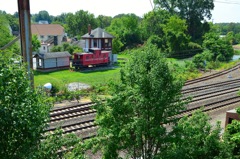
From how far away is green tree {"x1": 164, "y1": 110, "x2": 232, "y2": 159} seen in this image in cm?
757

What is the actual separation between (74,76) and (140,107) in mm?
26512

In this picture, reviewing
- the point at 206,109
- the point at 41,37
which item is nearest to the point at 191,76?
the point at 206,109

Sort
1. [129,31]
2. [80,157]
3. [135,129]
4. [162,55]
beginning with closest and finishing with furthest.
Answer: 1. [80,157]
2. [135,129]
3. [162,55]
4. [129,31]

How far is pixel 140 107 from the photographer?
744 centimetres

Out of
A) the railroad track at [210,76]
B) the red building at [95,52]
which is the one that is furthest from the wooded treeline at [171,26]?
the railroad track at [210,76]

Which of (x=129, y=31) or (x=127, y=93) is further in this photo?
(x=129, y=31)

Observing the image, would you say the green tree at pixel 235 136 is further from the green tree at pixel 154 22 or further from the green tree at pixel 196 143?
the green tree at pixel 154 22

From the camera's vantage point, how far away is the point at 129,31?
66.4 m

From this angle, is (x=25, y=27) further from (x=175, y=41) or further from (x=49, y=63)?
(x=175, y=41)

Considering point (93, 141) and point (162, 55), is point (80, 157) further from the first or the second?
point (162, 55)

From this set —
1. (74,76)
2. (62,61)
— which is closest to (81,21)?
(62,61)

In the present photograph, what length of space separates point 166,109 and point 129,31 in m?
60.1

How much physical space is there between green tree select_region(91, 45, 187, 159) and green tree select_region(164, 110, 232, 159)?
1.31 feet

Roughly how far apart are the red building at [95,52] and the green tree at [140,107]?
30573mm
